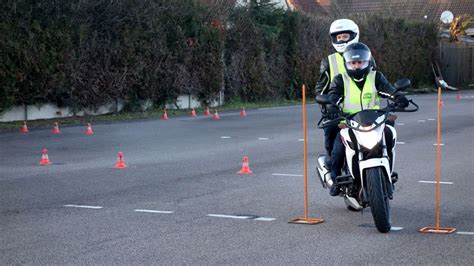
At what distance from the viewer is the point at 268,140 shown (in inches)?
754

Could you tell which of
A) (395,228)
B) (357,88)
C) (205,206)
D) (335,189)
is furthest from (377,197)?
(205,206)

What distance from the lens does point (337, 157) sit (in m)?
9.45

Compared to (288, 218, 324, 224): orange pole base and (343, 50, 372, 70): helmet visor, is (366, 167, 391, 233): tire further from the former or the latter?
(343, 50, 372, 70): helmet visor

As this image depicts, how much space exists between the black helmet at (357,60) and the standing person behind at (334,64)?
13.2 inches

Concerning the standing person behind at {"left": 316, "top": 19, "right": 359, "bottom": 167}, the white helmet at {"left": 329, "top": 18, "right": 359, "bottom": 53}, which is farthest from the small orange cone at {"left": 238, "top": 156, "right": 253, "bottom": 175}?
the white helmet at {"left": 329, "top": 18, "right": 359, "bottom": 53}

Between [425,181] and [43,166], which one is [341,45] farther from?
[43,166]

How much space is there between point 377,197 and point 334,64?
1.77 metres

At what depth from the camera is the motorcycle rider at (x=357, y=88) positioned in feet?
30.1

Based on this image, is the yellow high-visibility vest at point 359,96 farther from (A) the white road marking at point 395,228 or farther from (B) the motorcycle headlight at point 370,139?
(A) the white road marking at point 395,228

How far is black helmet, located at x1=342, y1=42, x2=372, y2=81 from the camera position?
915 cm

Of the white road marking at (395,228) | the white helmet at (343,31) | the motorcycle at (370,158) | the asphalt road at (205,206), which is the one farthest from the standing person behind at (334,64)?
the white road marking at (395,228)

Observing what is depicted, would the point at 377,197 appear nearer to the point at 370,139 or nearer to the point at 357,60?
the point at 370,139

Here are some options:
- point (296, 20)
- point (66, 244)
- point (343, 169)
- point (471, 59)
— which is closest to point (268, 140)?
point (343, 169)

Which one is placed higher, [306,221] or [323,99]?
[323,99]
